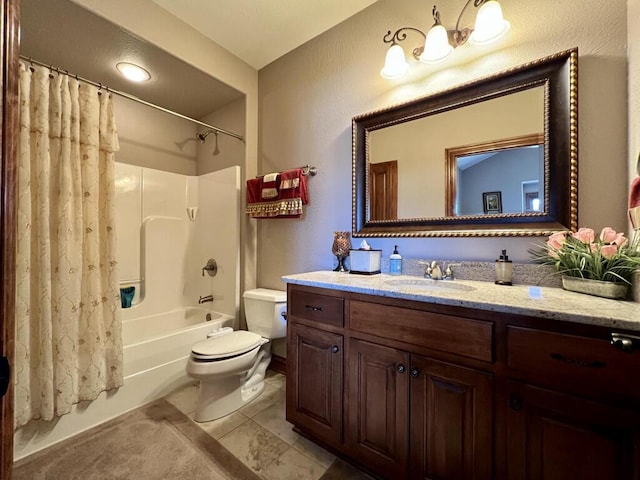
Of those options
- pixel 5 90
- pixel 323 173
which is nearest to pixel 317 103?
pixel 323 173

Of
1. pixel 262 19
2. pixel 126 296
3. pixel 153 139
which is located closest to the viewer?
pixel 262 19

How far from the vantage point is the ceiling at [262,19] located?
5.72 ft

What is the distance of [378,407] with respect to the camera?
3.68 ft

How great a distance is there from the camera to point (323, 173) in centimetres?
196

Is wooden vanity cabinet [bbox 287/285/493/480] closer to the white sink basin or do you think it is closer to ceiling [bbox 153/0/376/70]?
the white sink basin

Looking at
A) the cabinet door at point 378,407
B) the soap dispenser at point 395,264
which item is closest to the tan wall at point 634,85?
the soap dispenser at point 395,264

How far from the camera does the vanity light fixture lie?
123 centimetres

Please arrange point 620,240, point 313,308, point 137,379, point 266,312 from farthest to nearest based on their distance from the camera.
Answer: point 266,312, point 137,379, point 313,308, point 620,240

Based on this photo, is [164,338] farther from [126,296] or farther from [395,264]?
[395,264]

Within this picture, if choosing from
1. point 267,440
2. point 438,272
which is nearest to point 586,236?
point 438,272

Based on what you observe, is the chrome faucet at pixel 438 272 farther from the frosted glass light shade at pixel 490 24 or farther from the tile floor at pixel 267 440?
the frosted glass light shade at pixel 490 24

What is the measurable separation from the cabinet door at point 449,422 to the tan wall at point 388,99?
26.9 inches

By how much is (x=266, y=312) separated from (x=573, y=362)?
65.8 inches

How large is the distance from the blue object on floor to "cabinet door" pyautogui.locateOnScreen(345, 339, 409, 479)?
6.90ft
